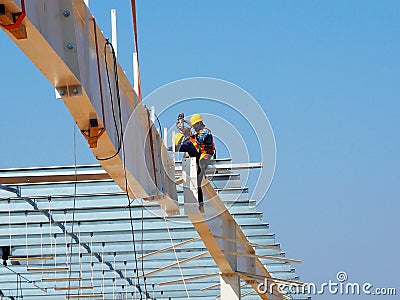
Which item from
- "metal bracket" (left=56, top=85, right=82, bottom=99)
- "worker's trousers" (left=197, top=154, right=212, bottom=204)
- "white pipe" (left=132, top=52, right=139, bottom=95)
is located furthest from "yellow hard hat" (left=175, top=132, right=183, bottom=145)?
"metal bracket" (left=56, top=85, right=82, bottom=99)

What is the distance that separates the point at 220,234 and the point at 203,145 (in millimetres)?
2359

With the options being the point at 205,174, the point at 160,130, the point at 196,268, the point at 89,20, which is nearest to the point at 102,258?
the point at 196,268

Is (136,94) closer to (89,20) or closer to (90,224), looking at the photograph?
(89,20)

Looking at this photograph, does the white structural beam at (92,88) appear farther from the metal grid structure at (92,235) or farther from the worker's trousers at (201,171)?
the metal grid structure at (92,235)

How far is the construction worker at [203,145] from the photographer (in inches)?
478

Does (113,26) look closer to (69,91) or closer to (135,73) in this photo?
(135,73)

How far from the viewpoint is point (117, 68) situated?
8828mm

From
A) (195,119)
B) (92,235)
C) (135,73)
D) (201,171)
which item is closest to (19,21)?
(135,73)

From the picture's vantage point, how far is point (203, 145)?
1226 centimetres

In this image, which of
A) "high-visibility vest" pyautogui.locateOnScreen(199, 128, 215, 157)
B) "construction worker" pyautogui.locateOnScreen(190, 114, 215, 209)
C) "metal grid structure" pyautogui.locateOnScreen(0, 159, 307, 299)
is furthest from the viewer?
"metal grid structure" pyautogui.locateOnScreen(0, 159, 307, 299)

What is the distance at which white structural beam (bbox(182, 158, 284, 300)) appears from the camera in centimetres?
1217

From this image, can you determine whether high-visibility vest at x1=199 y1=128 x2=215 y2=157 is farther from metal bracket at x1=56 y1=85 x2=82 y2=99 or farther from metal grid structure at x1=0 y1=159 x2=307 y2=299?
metal bracket at x1=56 y1=85 x2=82 y2=99

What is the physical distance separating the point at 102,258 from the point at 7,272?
2.49 meters

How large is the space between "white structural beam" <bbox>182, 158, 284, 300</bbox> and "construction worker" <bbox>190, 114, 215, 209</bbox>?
0.16 meters
